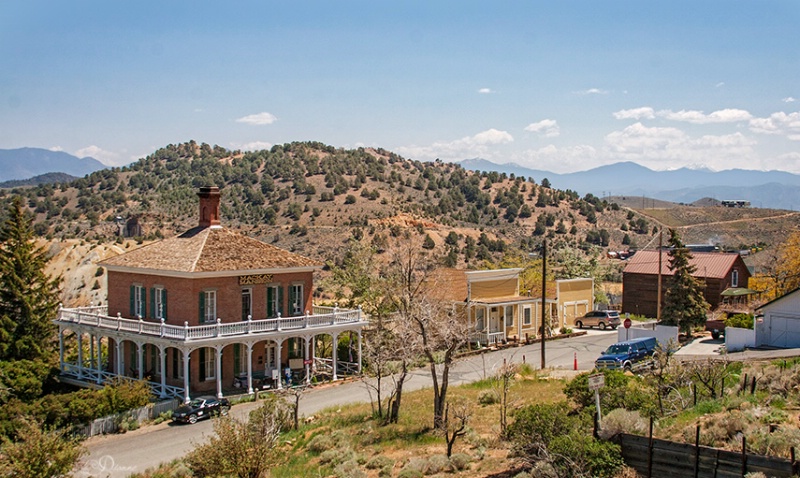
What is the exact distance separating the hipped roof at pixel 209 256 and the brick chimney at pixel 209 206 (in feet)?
1.57

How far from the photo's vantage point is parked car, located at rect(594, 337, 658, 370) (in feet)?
115

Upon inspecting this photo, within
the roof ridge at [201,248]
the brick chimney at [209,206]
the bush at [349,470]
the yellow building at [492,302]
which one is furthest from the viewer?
the yellow building at [492,302]

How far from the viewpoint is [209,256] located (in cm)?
3762

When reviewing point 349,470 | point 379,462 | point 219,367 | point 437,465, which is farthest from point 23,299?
point 437,465

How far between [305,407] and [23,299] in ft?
68.4

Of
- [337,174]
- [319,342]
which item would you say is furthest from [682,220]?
[319,342]

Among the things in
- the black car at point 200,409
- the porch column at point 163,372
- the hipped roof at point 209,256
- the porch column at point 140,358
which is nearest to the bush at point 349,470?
the black car at point 200,409

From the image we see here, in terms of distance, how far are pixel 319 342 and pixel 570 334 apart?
18091 millimetres

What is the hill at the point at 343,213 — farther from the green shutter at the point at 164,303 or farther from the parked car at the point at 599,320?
the green shutter at the point at 164,303

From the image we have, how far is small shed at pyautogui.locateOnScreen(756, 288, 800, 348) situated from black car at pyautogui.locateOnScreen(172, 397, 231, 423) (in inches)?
1075

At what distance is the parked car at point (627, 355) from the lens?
35.0m

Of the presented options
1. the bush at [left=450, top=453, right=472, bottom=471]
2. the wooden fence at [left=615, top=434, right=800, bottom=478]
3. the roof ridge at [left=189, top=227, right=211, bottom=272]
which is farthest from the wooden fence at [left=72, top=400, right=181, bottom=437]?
the wooden fence at [left=615, top=434, right=800, bottom=478]

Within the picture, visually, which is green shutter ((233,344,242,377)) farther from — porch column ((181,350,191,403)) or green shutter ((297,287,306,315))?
green shutter ((297,287,306,315))

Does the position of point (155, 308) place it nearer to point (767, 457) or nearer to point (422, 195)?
point (767, 457)
